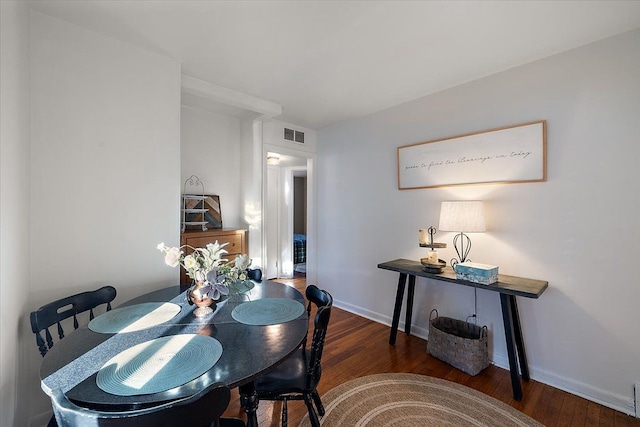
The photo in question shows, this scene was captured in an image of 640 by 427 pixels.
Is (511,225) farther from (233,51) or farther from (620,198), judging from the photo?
(233,51)

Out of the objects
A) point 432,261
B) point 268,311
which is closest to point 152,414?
point 268,311

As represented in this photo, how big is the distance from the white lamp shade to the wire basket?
0.90m

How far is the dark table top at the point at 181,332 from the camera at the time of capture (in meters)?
0.87

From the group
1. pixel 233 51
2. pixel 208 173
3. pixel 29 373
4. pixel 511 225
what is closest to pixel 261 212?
pixel 208 173

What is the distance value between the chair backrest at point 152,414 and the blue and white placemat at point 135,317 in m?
0.61

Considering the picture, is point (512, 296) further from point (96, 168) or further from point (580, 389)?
point (96, 168)

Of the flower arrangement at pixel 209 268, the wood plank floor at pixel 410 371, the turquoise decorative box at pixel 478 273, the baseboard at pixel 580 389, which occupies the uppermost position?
the flower arrangement at pixel 209 268

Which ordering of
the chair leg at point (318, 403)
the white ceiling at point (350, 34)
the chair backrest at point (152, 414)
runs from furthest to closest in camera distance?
1. the chair leg at point (318, 403)
2. the white ceiling at point (350, 34)
3. the chair backrest at point (152, 414)

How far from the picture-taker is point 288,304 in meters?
1.66

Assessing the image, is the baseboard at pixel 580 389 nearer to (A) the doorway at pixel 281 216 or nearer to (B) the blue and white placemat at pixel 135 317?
(B) the blue and white placemat at pixel 135 317

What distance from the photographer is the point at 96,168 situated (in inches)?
72.1

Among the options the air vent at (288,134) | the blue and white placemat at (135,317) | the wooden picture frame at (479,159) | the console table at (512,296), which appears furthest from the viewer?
the air vent at (288,134)

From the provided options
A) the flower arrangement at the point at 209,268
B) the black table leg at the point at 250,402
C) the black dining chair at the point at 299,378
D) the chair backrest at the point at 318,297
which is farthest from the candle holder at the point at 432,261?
the black table leg at the point at 250,402

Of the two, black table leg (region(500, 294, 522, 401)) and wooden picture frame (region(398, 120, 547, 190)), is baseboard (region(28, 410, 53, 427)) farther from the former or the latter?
wooden picture frame (region(398, 120, 547, 190))
